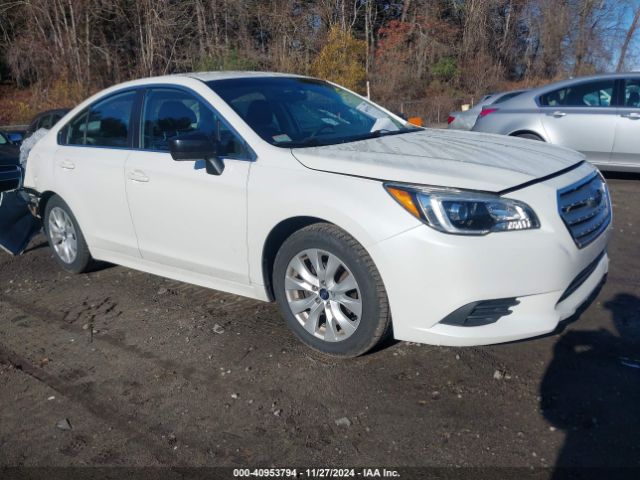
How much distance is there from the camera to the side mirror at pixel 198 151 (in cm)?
388

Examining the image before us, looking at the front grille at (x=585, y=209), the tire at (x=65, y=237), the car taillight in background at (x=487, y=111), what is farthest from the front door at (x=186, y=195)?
the car taillight in background at (x=487, y=111)

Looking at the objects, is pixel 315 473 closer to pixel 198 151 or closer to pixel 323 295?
pixel 323 295

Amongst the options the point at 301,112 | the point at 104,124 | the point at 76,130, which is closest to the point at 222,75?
the point at 301,112

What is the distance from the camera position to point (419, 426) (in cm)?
305

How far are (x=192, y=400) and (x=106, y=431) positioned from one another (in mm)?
468

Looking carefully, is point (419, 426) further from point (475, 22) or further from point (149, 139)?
point (475, 22)

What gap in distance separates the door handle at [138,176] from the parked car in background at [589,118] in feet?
19.6

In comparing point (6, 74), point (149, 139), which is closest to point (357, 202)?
point (149, 139)

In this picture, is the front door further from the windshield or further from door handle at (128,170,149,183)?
the windshield

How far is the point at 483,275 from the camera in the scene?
316 cm

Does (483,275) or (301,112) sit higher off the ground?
(301,112)

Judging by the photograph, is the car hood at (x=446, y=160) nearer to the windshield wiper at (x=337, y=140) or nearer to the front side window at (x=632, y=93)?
the windshield wiper at (x=337, y=140)

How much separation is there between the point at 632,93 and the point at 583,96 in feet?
2.01

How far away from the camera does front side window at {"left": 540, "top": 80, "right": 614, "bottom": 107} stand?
8438 mm
